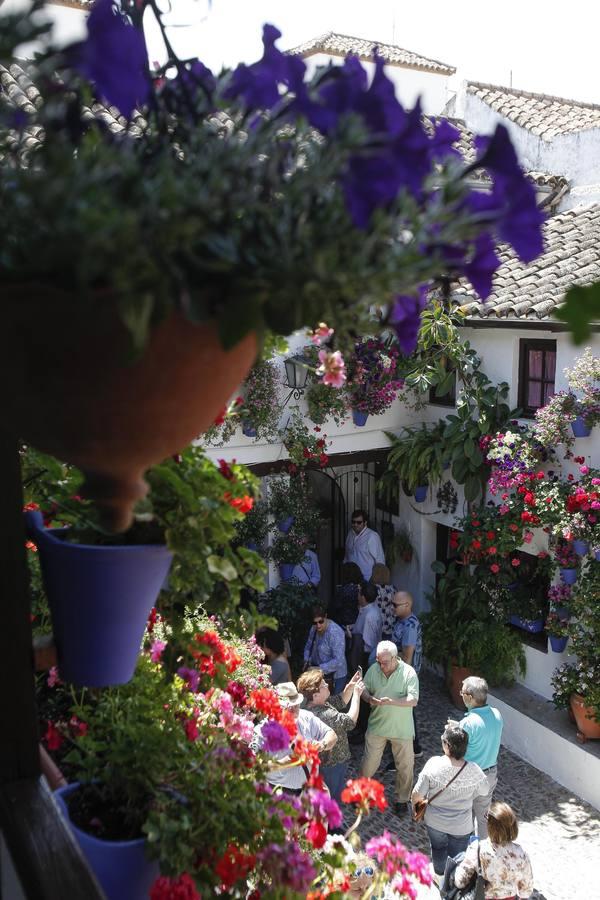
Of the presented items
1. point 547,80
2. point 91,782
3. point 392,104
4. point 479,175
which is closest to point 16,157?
point 392,104

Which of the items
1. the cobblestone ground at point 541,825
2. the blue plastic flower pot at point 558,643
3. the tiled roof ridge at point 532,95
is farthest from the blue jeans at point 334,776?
the tiled roof ridge at point 532,95

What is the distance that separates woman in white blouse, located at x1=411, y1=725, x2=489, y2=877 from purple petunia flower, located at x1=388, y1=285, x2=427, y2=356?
4728 millimetres

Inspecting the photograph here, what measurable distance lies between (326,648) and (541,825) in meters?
2.33

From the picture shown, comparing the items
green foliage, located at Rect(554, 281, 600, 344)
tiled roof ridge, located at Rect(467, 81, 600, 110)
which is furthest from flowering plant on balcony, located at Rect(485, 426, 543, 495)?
tiled roof ridge, located at Rect(467, 81, 600, 110)

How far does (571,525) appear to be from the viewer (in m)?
7.57

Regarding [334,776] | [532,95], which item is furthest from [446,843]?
[532,95]

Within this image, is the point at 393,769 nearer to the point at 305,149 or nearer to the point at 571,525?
the point at 571,525

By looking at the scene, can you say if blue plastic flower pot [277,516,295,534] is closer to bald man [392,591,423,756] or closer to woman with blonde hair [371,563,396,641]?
woman with blonde hair [371,563,396,641]

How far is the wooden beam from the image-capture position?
1427 mm

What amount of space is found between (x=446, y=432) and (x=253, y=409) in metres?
2.23

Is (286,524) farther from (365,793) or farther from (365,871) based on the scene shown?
(365,793)

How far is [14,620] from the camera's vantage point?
64.7 inches

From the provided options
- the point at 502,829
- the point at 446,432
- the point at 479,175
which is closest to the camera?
the point at 479,175

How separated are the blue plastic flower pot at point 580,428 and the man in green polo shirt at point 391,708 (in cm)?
277
